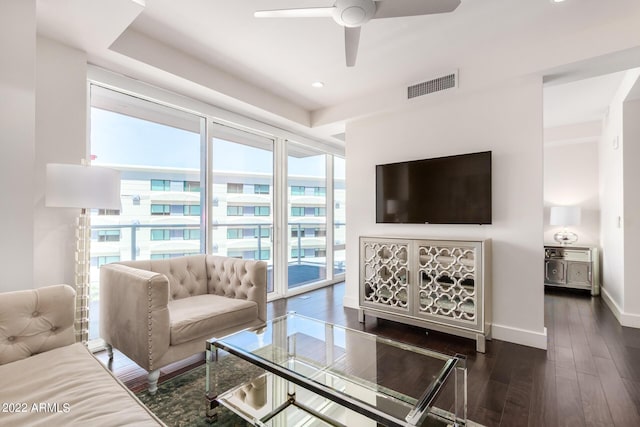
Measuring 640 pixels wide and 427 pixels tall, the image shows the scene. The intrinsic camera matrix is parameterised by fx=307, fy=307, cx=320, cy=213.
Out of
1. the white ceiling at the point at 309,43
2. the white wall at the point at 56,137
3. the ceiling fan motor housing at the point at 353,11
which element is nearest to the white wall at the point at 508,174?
the white ceiling at the point at 309,43

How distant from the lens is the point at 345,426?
150 centimetres

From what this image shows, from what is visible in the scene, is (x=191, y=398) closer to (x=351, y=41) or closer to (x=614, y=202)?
(x=351, y=41)

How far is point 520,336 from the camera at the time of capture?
270 cm

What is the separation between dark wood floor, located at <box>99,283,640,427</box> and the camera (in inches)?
67.7

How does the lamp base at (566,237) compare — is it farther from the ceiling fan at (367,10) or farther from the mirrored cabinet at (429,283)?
the ceiling fan at (367,10)

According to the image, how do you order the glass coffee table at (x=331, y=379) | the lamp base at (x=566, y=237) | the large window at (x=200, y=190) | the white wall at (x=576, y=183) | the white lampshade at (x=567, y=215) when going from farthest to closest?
the lamp base at (x=566, y=237)
the white wall at (x=576, y=183)
the white lampshade at (x=567, y=215)
the large window at (x=200, y=190)
the glass coffee table at (x=331, y=379)

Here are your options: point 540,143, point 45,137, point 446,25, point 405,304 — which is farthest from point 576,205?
point 45,137

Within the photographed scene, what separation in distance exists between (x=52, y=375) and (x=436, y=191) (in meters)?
3.08

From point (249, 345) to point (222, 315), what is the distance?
572 millimetres

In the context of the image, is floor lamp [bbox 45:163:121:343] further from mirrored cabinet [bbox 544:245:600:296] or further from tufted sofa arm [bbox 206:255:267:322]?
mirrored cabinet [bbox 544:245:600:296]

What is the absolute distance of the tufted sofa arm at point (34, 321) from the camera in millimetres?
1430

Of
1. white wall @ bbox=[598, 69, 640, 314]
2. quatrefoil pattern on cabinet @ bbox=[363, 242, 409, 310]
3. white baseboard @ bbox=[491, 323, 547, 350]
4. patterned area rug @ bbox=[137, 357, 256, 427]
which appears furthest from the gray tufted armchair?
white wall @ bbox=[598, 69, 640, 314]

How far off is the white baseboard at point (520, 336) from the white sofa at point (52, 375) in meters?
2.83

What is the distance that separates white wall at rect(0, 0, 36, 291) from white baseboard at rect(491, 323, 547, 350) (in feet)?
11.6
